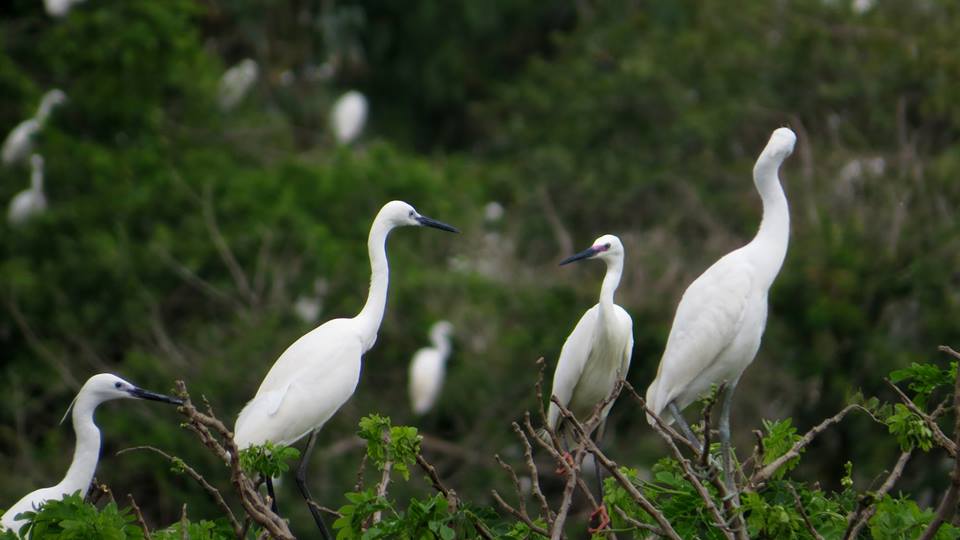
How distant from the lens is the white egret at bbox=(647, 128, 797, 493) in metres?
5.40

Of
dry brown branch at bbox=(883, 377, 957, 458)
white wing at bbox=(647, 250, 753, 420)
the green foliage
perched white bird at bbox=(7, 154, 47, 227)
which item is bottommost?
perched white bird at bbox=(7, 154, 47, 227)

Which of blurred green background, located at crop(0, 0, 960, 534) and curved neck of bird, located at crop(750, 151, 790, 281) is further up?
curved neck of bird, located at crop(750, 151, 790, 281)

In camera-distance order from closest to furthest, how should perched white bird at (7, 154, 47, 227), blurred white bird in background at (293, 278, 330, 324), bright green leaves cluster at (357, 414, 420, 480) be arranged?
bright green leaves cluster at (357, 414, 420, 480)
blurred white bird in background at (293, 278, 330, 324)
perched white bird at (7, 154, 47, 227)

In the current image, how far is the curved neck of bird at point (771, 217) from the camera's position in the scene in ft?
17.7

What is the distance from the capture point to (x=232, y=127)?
45.9ft

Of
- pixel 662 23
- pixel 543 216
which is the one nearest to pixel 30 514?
pixel 543 216

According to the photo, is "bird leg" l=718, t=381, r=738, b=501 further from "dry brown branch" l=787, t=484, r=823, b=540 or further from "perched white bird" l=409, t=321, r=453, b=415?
"perched white bird" l=409, t=321, r=453, b=415

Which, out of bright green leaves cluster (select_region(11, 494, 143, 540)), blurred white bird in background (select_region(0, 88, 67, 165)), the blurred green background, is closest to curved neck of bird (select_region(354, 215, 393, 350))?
bright green leaves cluster (select_region(11, 494, 143, 540))

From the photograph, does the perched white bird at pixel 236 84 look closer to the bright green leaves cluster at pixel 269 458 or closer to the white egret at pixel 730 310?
the white egret at pixel 730 310

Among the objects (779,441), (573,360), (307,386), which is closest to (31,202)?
(307,386)

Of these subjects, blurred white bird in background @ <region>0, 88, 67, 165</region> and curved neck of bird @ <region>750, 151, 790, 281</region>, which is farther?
blurred white bird in background @ <region>0, 88, 67, 165</region>

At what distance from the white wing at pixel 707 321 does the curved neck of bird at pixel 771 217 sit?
8 centimetres

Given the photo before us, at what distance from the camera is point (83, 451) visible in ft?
18.6

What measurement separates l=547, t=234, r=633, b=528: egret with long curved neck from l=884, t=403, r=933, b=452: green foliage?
4.95 feet
